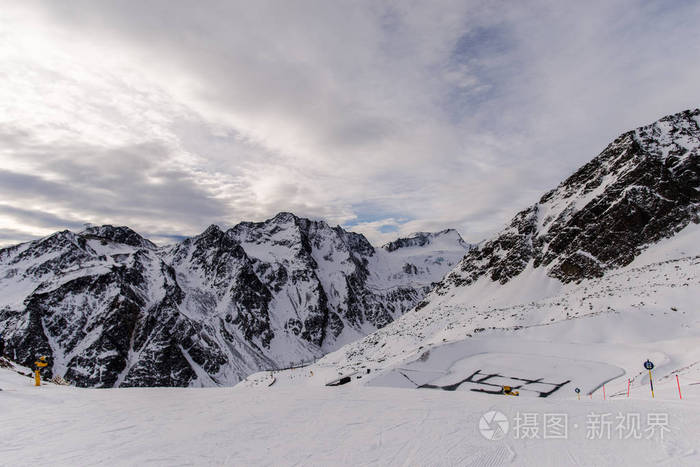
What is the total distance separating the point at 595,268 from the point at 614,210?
13.3m

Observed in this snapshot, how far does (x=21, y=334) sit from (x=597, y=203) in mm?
170783

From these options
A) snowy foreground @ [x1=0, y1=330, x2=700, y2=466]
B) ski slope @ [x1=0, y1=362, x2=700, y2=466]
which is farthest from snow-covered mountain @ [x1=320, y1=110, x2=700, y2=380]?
ski slope @ [x1=0, y1=362, x2=700, y2=466]

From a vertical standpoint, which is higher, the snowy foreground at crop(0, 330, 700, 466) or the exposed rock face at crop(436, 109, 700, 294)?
the exposed rock face at crop(436, 109, 700, 294)

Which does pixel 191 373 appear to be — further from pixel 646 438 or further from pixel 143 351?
pixel 646 438

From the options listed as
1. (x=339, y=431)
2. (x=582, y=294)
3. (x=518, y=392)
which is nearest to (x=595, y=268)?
(x=582, y=294)

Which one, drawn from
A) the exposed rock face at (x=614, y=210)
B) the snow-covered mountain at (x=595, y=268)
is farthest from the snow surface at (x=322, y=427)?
the exposed rock face at (x=614, y=210)

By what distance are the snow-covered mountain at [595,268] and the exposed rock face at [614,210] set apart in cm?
22

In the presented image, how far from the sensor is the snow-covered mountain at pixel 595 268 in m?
32.4

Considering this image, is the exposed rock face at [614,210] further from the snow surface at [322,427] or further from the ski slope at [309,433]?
the ski slope at [309,433]

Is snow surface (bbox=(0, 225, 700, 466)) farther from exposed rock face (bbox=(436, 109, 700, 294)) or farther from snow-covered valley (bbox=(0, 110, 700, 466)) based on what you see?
exposed rock face (bbox=(436, 109, 700, 294))

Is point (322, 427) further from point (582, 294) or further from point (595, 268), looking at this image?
point (595, 268)

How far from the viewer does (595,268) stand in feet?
212

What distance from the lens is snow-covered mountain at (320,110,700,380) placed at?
32375mm

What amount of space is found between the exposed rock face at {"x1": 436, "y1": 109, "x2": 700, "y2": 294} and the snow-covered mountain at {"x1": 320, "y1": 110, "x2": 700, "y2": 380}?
217 mm
